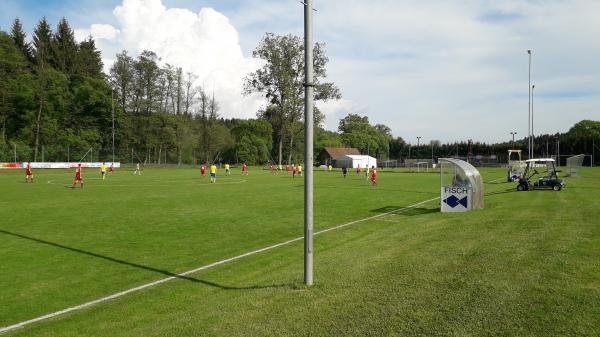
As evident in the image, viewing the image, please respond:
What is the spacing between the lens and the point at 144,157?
86750 millimetres

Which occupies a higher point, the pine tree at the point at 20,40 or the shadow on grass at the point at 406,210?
the pine tree at the point at 20,40

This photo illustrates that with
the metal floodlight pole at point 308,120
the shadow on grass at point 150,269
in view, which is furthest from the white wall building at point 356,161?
the metal floodlight pole at point 308,120

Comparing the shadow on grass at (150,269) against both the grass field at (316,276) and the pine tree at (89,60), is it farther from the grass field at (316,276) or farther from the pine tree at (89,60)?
the pine tree at (89,60)

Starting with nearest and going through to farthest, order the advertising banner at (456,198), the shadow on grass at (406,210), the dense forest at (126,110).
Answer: the advertising banner at (456,198)
the shadow on grass at (406,210)
the dense forest at (126,110)

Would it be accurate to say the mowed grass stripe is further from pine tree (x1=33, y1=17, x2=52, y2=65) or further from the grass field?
pine tree (x1=33, y1=17, x2=52, y2=65)

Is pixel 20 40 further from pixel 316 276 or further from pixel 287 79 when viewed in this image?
pixel 316 276

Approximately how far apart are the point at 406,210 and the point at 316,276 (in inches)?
478

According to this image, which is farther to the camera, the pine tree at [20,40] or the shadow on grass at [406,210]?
the pine tree at [20,40]

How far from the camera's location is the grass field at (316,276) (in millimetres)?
5504

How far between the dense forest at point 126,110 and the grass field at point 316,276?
204 feet

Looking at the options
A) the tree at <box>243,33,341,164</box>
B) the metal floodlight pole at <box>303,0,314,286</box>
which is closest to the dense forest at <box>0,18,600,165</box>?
the tree at <box>243,33,341,164</box>

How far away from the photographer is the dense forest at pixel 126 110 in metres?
75.7

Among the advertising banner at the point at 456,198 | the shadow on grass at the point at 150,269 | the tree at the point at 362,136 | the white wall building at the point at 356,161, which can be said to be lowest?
the shadow on grass at the point at 150,269

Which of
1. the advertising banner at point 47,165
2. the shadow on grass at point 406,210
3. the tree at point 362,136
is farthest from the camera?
the tree at point 362,136
